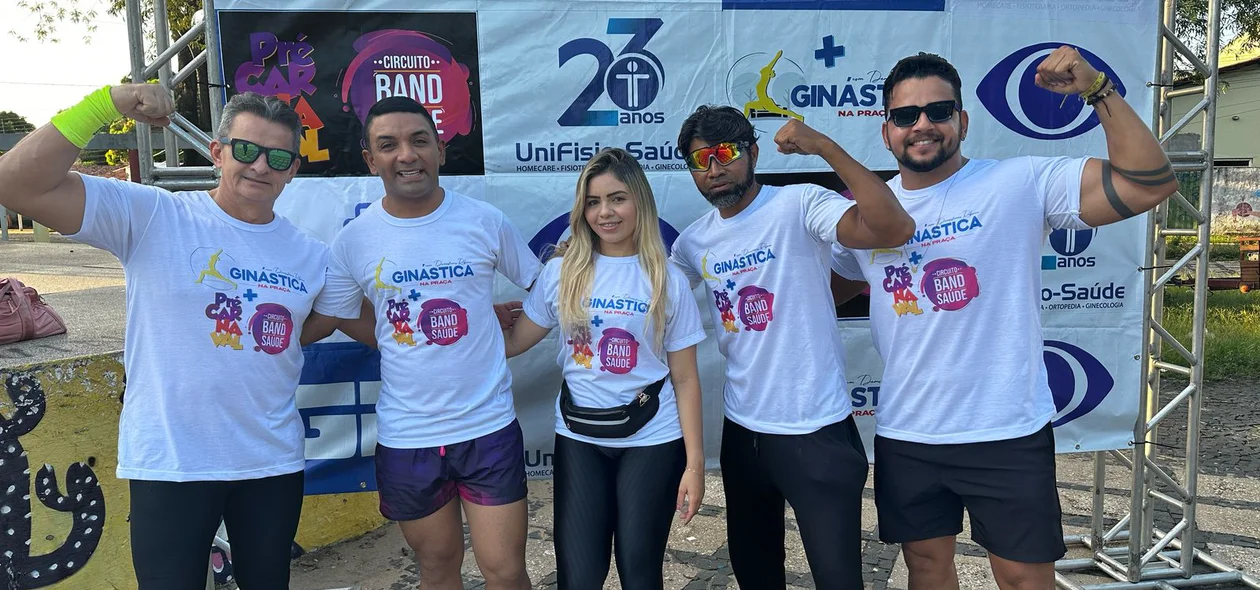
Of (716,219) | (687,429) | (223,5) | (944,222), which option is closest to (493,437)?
(687,429)

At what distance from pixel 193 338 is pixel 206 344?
39 mm

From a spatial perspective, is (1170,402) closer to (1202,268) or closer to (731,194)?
(1202,268)

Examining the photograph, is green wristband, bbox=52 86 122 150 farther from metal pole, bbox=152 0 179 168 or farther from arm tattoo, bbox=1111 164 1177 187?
arm tattoo, bbox=1111 164 1177 187

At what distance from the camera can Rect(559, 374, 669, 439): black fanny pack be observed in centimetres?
252

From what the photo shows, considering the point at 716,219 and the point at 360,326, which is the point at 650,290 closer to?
the point at 716,219

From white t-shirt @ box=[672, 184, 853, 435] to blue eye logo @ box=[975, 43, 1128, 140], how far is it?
1533mm

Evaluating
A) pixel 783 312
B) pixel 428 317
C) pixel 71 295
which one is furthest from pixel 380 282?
pixel 71 295

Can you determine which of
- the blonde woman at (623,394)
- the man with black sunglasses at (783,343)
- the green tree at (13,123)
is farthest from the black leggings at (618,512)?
the green tree at (13,123)

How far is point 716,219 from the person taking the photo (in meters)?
2.80

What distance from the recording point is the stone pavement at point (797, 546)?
385 centimetres

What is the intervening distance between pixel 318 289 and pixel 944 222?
6.79ft

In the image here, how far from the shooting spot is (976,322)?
99.0 inches

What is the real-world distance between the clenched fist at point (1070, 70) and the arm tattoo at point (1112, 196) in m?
0.26

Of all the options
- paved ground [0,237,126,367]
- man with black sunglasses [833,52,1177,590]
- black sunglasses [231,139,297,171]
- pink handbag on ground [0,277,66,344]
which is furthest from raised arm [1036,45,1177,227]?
pink handbag on ground [0,277,66,344]
